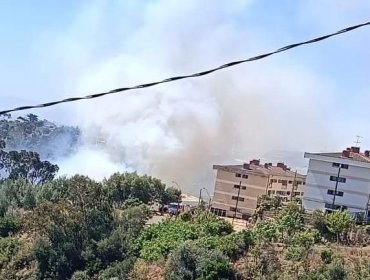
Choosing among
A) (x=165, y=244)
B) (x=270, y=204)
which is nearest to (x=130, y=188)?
(x=270, y=204)

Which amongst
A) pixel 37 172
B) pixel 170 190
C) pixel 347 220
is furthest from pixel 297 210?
pixel 37 172

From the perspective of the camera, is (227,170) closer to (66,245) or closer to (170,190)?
(170,190)

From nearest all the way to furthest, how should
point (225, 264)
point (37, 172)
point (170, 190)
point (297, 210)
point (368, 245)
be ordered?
point (225, 264)
point (368, 245)
point (297, 210)
point (170, 190)
point (37, 172)

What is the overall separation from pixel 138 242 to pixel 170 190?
1046 centimetres

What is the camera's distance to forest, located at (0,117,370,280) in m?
15.9

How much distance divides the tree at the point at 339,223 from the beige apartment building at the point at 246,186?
35.5 feet

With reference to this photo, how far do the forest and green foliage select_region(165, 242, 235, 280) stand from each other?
25 millimetres

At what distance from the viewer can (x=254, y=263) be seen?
16125 mm

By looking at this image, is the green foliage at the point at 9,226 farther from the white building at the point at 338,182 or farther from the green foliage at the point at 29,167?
the green foliage at the point at 29,167

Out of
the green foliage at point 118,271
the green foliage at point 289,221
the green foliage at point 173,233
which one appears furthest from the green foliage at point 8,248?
the green foliage at point 289,221

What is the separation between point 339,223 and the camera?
18.0 metres

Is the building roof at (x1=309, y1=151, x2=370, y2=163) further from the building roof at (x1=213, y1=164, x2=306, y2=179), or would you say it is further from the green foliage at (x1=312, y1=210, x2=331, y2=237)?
the green foliage at (x1=312, y1=210, x2=331, y2=237)

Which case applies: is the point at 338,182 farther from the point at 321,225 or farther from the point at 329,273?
the point at 329,273

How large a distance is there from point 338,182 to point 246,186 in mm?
5885
